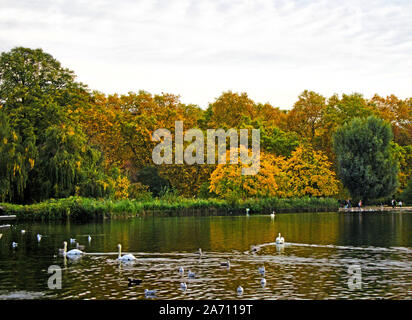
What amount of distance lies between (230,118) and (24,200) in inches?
1438

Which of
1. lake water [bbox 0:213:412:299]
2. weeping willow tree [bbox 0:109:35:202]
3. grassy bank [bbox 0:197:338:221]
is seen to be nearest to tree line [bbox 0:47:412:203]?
weeping willow tree [bbox 0:109:35:202]

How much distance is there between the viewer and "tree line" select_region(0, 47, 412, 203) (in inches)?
2190

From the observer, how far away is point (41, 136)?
192ft

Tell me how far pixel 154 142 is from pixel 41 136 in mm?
22163

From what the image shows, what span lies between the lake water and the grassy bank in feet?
27.1

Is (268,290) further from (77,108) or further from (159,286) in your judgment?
(77,108)

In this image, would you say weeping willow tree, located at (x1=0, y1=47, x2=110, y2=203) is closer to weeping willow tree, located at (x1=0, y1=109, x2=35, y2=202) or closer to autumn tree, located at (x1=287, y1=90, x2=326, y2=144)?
weeping willow tree, located at (x1=0, y1=109, x2=35, y2=202)

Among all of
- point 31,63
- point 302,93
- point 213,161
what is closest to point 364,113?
point 302,93

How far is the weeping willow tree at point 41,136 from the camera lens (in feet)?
173

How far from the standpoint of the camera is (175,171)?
77.2 meters

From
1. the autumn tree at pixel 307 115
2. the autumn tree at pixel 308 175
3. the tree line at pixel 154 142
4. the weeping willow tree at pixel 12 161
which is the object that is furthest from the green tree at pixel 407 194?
the weeping willow tree at pixel 12 161

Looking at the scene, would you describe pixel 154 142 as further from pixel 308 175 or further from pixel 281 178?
pixel 308 175

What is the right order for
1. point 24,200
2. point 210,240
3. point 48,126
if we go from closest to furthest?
point 210,240 < point 24,200 < point 48,126

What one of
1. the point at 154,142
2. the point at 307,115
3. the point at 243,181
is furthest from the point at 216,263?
the point at 307,115
